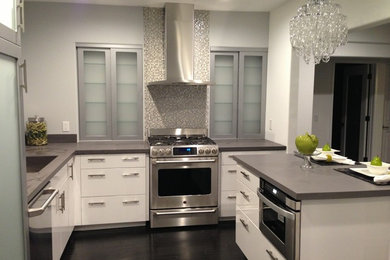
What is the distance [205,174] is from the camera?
366cm

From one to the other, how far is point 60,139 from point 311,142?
2.89 meters

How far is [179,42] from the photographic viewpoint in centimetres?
384

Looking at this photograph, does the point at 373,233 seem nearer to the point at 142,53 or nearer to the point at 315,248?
the point at 315,248

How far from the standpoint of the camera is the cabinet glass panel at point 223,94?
14.1 feet

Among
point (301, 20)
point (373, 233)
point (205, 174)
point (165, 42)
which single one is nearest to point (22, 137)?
point (373, 233)

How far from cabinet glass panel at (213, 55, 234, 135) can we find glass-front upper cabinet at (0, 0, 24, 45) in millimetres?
3012

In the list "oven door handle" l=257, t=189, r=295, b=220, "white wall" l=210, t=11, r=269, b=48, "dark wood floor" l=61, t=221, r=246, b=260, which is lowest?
"dark wood floor" l=61, t=221, r=246, b=260

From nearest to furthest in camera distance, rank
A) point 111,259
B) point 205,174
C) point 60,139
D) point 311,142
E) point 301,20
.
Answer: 1. point 311,142
2. point 301,20
3. point 111,259
4. point 205,174
5. point 60,139

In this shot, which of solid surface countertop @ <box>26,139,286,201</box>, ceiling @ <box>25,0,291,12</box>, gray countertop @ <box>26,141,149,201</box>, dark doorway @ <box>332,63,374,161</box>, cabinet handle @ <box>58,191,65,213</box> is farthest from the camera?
dark doorway @ <box>332,63,374,161</box>

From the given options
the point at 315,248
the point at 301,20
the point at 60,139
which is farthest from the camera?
the point at 60,139

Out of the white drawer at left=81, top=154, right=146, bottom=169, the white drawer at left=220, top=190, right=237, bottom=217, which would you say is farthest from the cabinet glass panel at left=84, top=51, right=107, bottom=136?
the white drawer at left=220, top=190, right=237, bottom=217

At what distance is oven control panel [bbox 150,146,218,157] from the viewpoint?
3.52 meters

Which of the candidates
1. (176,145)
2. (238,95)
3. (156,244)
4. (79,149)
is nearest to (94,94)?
(79,149)

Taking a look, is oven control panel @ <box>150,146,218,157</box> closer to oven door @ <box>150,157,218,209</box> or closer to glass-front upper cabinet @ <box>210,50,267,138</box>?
oven door @ <box>150,157,218,209</box>
